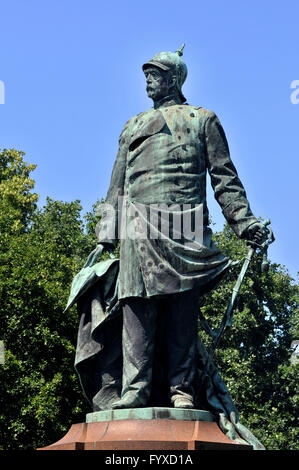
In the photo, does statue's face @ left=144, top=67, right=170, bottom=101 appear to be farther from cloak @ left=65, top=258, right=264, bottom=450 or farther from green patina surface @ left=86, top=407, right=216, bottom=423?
green patina surface @ left=86, top=407, right=216, bottom=423

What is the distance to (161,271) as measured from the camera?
8641 millimetres

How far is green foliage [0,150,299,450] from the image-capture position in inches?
922

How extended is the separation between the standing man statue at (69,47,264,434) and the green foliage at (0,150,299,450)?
14.5m

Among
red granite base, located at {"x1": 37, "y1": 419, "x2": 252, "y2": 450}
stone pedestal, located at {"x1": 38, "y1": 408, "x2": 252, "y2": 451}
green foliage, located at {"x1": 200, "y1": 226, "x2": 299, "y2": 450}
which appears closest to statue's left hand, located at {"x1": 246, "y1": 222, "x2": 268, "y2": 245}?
stone pedestal, located at {"x1": 38, "y1": 408, "x2": 252, "y2": 451}

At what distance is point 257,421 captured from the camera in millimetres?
28250

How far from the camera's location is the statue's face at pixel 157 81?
9500mm

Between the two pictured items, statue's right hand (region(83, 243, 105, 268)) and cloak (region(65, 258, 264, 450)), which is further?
statue's right hand (region(83, 243, 105, 268))

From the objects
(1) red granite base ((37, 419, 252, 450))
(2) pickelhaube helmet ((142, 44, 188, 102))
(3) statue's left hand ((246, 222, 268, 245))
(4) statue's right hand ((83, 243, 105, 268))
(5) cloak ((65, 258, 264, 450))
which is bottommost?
(1) red granite base ((37, 419, 252, 450))

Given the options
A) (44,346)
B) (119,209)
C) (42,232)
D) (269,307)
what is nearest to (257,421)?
(269,307)

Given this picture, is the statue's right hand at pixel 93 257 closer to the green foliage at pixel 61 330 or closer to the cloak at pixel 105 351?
the cloak at pixel 105 351

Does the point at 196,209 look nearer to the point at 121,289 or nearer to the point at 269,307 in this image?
the point at 121,289

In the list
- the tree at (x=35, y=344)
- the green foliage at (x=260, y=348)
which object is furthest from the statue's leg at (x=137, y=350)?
the green foliage at (x=260, y=348)
